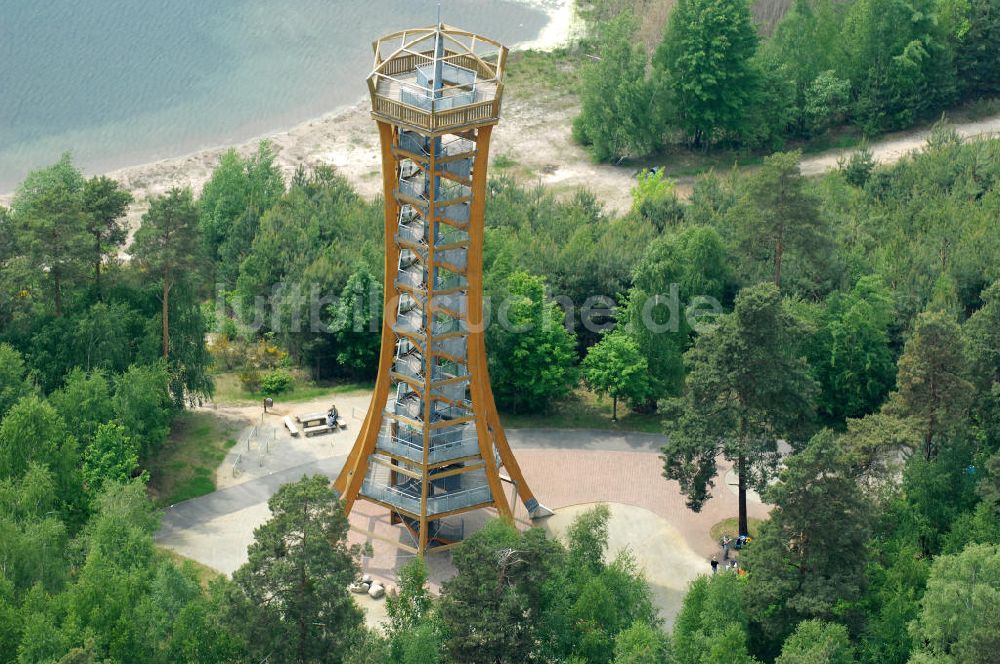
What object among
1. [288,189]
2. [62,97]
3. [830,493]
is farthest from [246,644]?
[62,97]

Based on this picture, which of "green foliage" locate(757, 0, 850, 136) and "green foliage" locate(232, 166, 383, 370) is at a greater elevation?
"green foliage" locate(757, 0, 850, 136)

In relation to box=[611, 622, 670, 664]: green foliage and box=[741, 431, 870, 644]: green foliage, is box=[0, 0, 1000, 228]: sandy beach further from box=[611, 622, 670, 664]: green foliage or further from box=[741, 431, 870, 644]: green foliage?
box=[611, 622, 670, 664]: green foliage

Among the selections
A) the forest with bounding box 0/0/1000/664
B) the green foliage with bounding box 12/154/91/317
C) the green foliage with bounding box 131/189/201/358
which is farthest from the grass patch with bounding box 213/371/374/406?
the green foliage with bounding box 12/154/91/317

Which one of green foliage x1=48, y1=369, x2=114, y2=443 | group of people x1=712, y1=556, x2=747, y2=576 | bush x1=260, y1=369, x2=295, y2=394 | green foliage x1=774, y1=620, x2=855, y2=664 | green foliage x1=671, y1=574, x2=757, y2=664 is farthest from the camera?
bush x1=260, y1=369, x2=295, y2=394

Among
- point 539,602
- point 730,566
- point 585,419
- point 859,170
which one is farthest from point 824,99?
point 539,602

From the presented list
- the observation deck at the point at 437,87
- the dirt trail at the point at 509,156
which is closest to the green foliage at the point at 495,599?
the observation deck at the point at 437,87

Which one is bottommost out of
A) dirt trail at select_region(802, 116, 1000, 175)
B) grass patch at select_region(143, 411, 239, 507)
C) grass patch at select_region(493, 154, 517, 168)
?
grass patch at select_region(143, 411, 239, 507)

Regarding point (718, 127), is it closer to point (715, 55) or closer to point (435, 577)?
point (715, 55)

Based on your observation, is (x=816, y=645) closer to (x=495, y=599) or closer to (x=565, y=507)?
(x=495, y=599)
